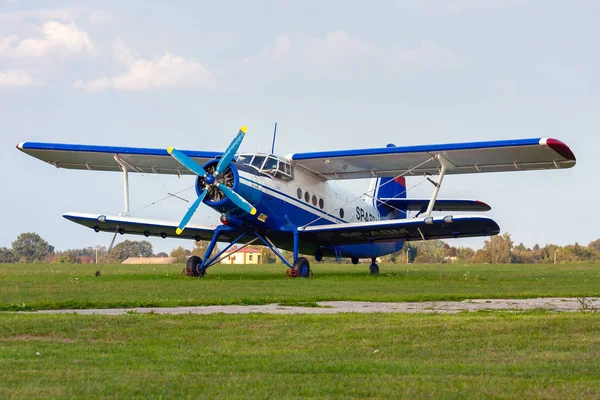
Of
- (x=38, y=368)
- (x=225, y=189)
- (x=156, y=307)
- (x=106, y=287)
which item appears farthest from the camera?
(x=225, y=189)

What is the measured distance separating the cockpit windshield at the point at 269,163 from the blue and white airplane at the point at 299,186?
0.04 meters

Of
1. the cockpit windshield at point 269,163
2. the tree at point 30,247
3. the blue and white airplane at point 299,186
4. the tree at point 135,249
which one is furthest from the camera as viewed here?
the tree at point 135,249

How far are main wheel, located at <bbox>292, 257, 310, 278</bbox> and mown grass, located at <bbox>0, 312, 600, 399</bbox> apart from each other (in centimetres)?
1396

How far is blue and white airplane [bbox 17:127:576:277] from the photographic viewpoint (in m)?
26.5

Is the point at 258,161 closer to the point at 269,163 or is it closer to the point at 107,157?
the point at 269,163

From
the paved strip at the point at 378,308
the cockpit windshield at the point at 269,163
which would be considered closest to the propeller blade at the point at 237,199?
the cockpit windshield at the point at 269,163

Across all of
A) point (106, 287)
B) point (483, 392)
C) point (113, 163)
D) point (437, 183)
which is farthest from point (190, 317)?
point (113, 163)

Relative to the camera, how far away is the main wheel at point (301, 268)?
27.8m

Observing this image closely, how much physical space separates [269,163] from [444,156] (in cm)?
586

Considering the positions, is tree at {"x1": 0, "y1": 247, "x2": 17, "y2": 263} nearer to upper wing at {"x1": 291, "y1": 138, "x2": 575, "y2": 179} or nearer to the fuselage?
the fuselage

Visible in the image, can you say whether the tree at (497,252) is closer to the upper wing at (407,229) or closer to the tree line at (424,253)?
the tree line at (424,253)

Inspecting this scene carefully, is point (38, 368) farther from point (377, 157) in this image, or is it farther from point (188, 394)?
point (377, 157)

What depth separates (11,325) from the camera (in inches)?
458

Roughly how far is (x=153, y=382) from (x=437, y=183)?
2159 cm
